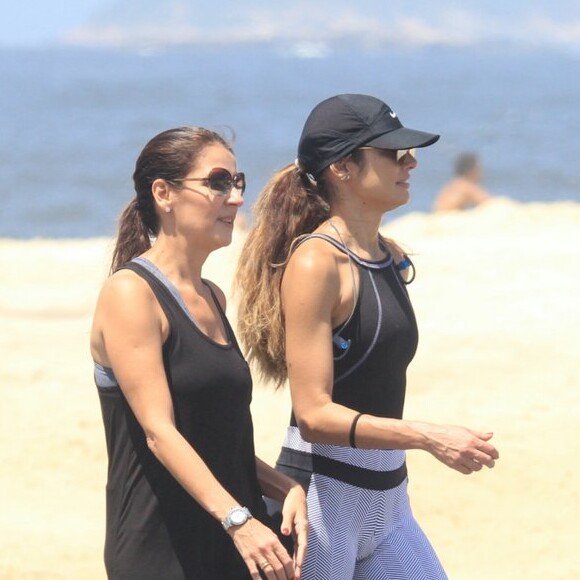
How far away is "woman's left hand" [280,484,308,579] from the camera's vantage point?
124 inches

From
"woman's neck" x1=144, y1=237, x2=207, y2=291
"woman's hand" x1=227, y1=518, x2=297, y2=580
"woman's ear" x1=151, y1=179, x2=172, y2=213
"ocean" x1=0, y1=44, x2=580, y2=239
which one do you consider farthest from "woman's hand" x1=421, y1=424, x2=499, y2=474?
"ocean" x1=0, y1=44, x2=580, y2=239

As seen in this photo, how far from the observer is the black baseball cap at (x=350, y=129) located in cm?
340

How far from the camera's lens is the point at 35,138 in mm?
44000

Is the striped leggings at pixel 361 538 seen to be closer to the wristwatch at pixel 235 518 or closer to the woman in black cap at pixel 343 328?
the woman in black cap at pixel 343 328

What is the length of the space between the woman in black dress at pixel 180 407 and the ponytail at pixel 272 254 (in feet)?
0.85

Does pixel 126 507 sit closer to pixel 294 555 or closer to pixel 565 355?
pixel 294 555

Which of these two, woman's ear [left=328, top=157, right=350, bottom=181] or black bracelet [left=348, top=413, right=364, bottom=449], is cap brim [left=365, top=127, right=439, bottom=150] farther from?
black bracelet [left=348, top=413, right=364, bottom=449]

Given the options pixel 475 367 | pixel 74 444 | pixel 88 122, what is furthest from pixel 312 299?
pixel 88 122

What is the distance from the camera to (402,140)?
338cm

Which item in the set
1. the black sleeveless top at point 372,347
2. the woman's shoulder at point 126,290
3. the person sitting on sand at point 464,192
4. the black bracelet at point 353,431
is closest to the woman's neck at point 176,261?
the woman's shoulder at point 126,290

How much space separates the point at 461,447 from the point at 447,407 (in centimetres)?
517

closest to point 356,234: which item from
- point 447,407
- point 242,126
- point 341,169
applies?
point 341,169

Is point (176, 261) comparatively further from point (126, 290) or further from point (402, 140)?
point (402, 140)

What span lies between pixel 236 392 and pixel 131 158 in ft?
113
